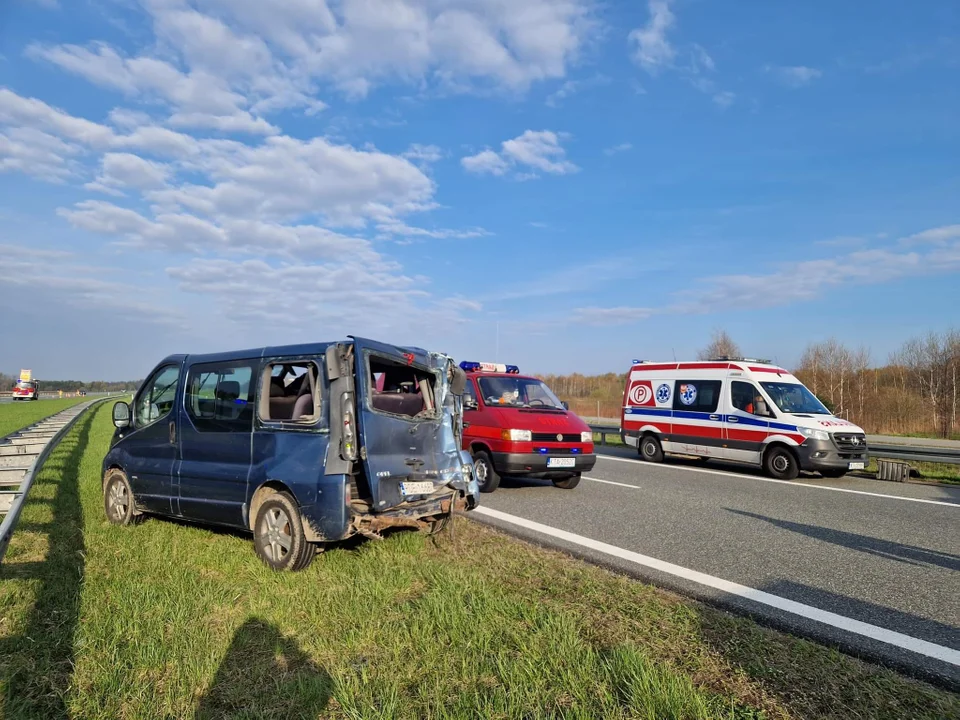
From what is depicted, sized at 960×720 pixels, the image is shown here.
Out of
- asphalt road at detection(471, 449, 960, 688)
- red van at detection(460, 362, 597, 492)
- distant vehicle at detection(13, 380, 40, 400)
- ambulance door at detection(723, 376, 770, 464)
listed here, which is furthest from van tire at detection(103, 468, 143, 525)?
distant vehicle at detection(13, 380, 40, 400)

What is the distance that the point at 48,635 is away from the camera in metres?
3.98

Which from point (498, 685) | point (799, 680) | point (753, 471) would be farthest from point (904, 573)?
point (753, 471)

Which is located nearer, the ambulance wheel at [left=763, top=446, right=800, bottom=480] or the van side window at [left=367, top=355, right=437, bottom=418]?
the van side window at [left=367, top=355, right=437, bottom=418]

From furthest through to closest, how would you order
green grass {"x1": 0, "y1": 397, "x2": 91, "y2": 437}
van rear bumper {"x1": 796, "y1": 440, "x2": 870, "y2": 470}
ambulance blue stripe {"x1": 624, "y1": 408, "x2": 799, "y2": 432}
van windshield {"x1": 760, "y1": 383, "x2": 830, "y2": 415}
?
green grass {"x1": 0, "y1": 397, "x2": 91, "y2": 437}, van windshield {"x1": 760, "y1": 383, "x2": 830, "y2": 415}, ambulance blue stripe {"x1": 624, "y1": 408, "x2": 799, "y2": 432}, van rear bumper {"x1": 796, "y1": 440, "x2": 870, "y2": 470}

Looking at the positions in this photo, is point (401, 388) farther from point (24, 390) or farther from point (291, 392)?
point (24, 390)

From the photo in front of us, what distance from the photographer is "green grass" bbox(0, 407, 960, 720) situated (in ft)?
10.6

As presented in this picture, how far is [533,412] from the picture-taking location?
34.7 feet

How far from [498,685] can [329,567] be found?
2554 millimetres

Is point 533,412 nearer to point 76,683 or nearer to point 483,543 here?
point 483,543

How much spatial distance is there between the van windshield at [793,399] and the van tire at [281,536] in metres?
10.9

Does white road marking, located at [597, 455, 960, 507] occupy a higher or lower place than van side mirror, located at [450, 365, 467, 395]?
lower

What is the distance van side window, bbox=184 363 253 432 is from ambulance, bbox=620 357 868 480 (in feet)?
35.3

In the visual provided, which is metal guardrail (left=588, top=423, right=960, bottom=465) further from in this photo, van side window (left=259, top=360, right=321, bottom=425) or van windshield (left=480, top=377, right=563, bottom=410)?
van side window (left=259, top=360, right=321, bottom=425)

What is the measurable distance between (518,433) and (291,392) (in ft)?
14.3
